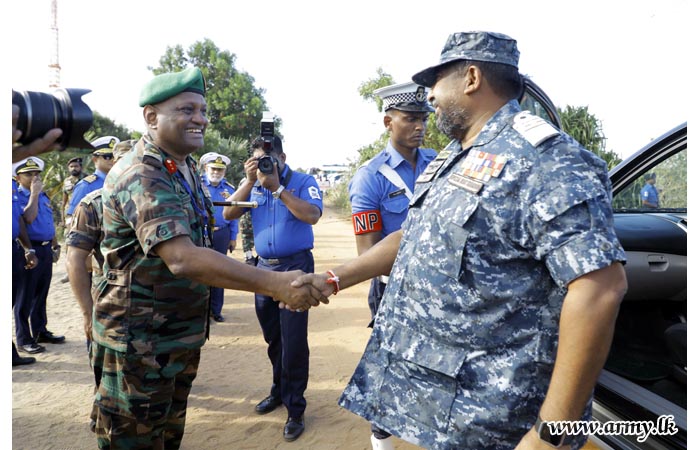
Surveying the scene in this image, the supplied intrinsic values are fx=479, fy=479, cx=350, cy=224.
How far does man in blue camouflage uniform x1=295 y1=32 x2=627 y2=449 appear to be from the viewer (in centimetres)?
134

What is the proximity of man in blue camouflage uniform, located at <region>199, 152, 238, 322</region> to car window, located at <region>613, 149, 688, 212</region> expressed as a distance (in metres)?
4.68

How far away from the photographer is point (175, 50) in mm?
25906

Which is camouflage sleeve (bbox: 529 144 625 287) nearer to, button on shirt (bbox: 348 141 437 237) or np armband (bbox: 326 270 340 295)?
np armband (bbox: 326 270 340 295)

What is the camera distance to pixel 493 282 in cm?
149

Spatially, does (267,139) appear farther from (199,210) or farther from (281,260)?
(199,210)

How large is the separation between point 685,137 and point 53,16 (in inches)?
2076

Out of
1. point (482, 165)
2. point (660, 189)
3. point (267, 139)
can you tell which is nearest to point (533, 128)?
point (482, 165)

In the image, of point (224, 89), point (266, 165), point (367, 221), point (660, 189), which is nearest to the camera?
point (660, 189)

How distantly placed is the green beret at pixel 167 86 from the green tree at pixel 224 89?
22877mm

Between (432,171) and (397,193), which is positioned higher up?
(432,171)

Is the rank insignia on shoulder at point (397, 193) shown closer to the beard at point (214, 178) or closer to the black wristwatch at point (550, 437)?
the black wristwatch at point (550, 437)

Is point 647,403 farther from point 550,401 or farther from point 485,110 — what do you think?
point 485,110

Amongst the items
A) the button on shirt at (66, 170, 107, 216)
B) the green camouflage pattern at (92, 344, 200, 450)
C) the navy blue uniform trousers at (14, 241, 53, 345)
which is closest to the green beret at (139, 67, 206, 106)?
the green camouflage pattern at (92, 344, 200, 450)

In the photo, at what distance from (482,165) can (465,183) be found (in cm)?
8
